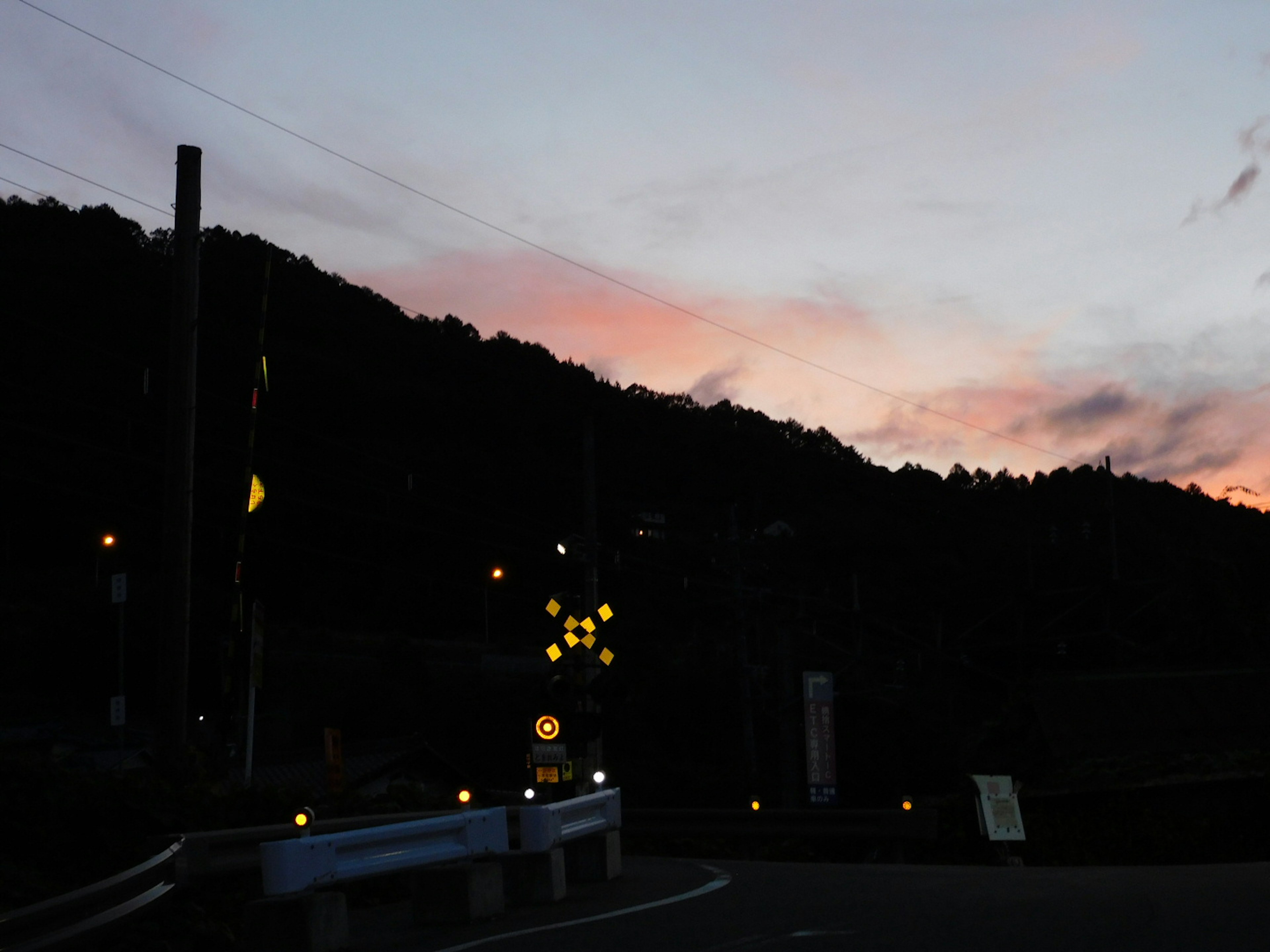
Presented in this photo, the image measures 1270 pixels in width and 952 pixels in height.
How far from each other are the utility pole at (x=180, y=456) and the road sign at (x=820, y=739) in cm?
1651

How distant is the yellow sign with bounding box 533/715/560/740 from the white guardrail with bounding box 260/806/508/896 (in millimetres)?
4631

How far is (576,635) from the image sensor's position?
18.6 metres

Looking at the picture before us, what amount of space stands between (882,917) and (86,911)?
560 centimetres

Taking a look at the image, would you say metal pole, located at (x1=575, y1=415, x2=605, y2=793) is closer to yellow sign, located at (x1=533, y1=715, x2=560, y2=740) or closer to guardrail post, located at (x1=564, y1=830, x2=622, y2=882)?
yellow sign, located at (x1=533, y1=715, x2=560, y2=740)

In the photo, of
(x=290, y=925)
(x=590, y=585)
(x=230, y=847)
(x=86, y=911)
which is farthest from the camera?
(x=590, y=585)

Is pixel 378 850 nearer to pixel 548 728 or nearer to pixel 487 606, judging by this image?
pixel 548 728

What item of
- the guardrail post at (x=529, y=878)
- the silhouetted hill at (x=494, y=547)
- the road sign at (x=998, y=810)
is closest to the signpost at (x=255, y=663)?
the guardrail post at (x=529, y=878)

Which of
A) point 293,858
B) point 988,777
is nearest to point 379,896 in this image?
point 293,858

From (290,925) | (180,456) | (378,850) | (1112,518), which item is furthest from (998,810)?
(1112,518)

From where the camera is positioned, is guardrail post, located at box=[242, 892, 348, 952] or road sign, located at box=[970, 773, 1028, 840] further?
road sign, located at box=[970, 773, 1028, 840]

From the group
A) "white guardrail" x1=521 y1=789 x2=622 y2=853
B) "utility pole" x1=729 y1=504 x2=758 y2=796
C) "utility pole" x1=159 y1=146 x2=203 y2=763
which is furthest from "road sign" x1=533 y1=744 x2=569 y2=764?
"utility pole" x1=729 y1=504 x2=758 y2=796

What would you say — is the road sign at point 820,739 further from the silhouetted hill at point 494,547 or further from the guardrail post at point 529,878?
the guardrail post at point 529,878

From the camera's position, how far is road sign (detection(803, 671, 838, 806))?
29438 millimetres

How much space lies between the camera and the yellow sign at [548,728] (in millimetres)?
16547
